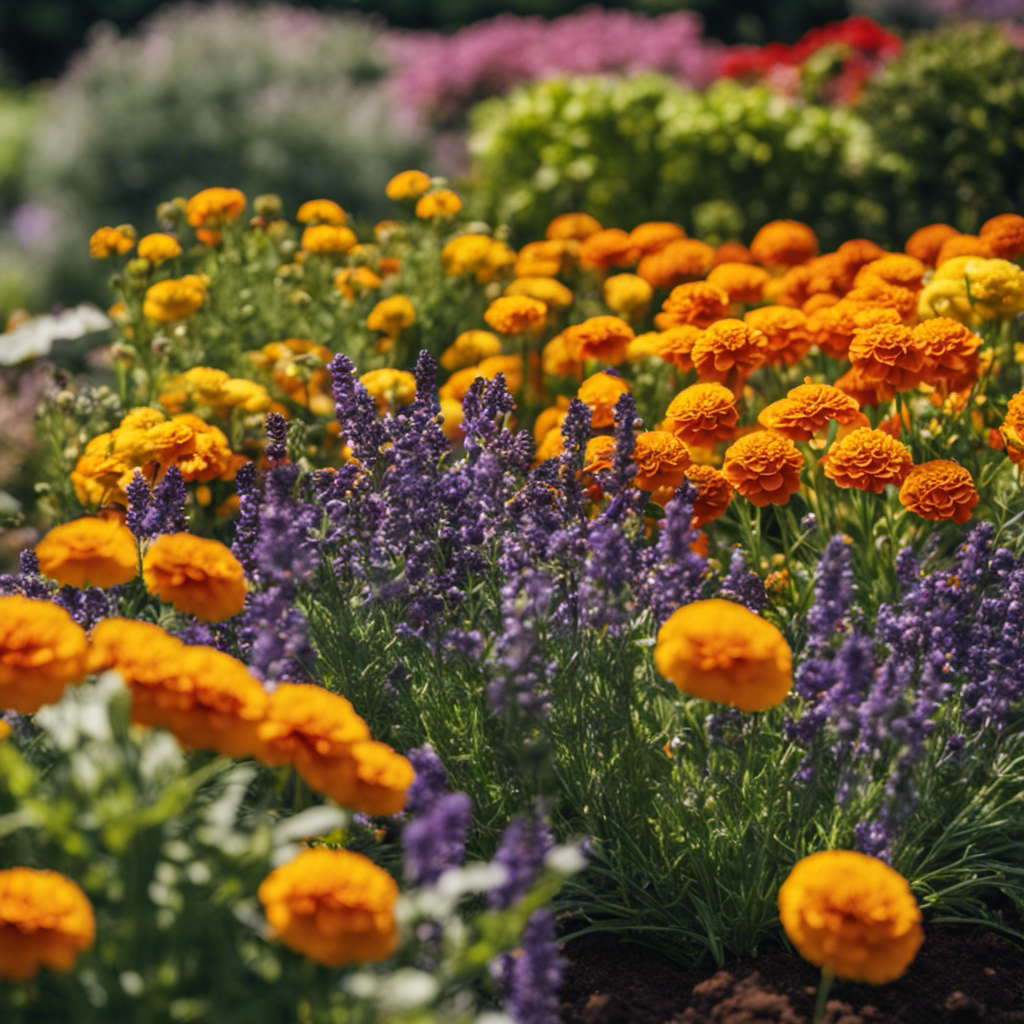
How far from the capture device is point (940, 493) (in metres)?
2.34

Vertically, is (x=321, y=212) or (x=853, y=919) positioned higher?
(x=321, y=212)

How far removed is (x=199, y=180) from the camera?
23.3 feet

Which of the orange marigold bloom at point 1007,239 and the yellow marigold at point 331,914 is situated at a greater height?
the orange marigold bloom at point 1007,239

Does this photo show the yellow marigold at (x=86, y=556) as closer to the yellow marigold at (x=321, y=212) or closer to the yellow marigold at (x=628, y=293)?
the yellow marigold at (x=628, y=293)

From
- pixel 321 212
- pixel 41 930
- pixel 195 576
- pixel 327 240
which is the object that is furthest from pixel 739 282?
pixel 41 930

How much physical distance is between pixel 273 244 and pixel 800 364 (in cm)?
210

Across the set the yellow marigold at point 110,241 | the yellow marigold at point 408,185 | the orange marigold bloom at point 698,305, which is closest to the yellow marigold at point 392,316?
the yellow marigold at point 408,185

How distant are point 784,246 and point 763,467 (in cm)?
187

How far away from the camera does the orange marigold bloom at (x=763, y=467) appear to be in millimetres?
2303

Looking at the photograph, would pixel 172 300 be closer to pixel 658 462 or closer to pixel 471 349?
pixel 471 349

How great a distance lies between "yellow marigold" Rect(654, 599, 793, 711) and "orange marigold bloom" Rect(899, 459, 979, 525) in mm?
887

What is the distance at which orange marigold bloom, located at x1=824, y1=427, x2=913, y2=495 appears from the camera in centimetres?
231

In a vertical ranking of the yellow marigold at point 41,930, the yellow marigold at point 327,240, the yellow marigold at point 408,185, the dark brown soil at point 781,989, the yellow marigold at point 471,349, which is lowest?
the dark brown soil at point 781,989

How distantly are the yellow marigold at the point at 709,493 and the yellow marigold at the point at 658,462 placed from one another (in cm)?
5
